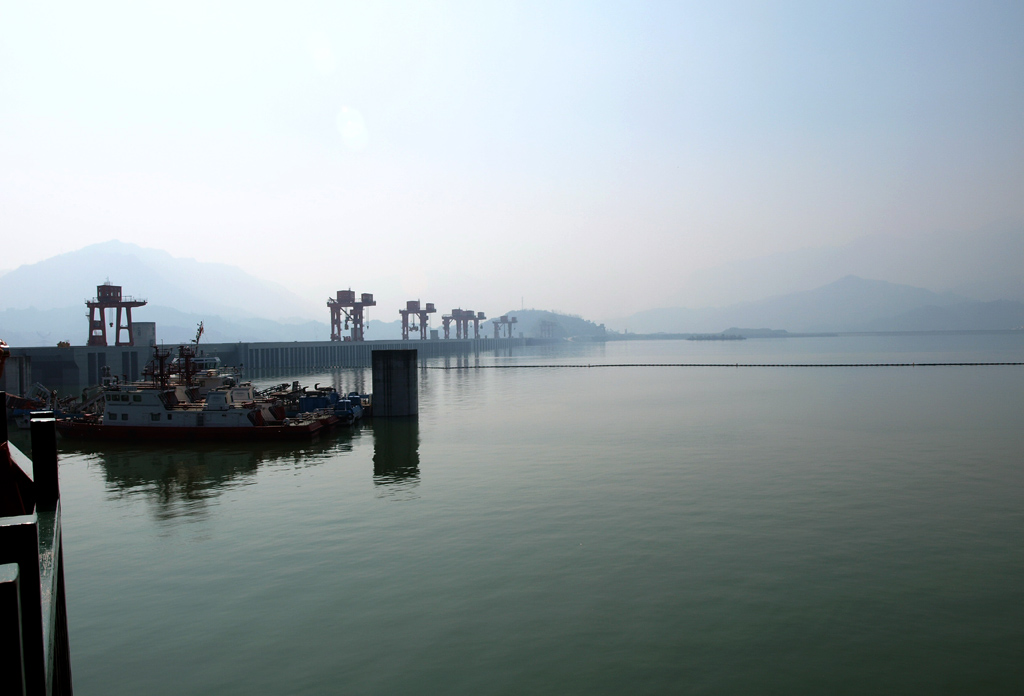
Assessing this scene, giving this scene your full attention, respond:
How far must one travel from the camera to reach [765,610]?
1962 cm

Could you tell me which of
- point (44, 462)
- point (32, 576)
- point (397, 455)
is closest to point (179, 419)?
point (397, 455)

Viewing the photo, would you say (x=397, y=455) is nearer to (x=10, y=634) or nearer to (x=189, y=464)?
(x=189, y=464)

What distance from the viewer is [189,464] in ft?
152

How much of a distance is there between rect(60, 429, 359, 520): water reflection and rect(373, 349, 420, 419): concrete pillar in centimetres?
727

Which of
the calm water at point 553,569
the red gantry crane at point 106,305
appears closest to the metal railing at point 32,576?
the calm water at point 553,569

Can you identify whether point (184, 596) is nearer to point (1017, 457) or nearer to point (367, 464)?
point (367, 464)

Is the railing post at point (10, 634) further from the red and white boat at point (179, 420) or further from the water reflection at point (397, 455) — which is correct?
the red and white boat at point (179, 420)

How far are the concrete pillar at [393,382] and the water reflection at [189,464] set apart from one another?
727 centimetres

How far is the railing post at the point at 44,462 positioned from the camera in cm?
1302

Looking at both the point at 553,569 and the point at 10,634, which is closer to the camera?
the point at 10,634

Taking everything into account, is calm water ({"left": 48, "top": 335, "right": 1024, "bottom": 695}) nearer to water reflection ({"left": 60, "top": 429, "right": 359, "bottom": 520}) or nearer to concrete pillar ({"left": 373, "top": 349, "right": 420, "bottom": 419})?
water reflection ({"left": 60, "top": 429, "right": 359, "bottom": 520})

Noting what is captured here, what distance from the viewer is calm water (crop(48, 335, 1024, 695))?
1662 centimetres

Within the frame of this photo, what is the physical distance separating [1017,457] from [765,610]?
1386 inches

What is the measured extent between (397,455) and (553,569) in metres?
27.2
